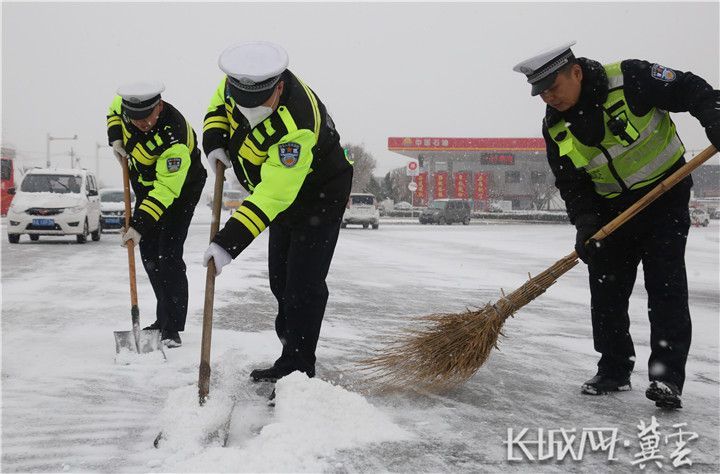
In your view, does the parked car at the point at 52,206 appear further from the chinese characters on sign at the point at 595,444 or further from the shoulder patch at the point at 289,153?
the chinese characters on sign at the point at 595,444

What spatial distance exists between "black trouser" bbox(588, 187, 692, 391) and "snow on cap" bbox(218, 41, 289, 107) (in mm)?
1805

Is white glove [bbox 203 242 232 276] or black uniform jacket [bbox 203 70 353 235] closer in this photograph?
white glove [bbox 203 242 232 276]

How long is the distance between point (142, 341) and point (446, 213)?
29857 millimetres

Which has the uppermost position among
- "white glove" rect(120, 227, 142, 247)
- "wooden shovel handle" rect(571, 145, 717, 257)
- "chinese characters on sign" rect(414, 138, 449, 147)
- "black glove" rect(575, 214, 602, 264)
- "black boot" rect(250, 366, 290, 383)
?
"chinese characters on sign" rect(414, 138, 449, 147)

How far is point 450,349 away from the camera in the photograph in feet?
11.7

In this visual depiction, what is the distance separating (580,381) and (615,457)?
3.84 feet

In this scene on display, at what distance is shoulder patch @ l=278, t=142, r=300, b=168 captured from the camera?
2.91 m

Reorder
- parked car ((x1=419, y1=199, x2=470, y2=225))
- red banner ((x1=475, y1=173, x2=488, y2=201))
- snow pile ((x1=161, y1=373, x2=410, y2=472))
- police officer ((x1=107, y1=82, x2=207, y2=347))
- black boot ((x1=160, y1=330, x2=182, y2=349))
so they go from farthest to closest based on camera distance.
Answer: red banner ((x1=475, y1=173, x2=488, y2=201)) → parked car ((x1=419, y1=199, x2=470, y2=225)) → black boot ((x1=160, y1=330, x2=182, y2=349)) → police officer ((x1=107, y1=82, x2=207, y2=347)) → snow pile ((x1=161, y1=373, x2=410, y2=472))

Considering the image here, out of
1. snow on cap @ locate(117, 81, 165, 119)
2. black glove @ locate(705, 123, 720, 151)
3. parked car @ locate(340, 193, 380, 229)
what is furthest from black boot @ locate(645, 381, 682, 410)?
parked car @ locate(340, 193, 380, 229)

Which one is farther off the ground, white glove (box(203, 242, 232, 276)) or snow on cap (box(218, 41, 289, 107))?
snow on cap (box(218, 41, 289, 107))

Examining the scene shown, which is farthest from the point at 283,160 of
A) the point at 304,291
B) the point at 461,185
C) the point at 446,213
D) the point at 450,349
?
the point at 461,185

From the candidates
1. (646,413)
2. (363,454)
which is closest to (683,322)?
(646,413)

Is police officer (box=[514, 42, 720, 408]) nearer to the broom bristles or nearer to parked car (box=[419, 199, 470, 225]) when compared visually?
the broom bristles

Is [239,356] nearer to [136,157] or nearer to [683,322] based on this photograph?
[136,157]
